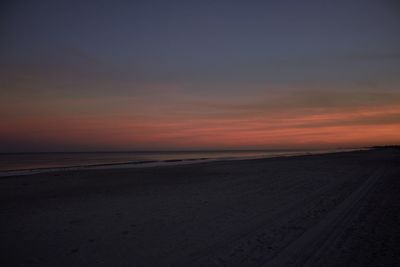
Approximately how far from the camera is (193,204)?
979 cm

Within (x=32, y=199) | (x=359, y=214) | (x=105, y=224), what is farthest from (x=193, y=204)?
(x=32, y=199)

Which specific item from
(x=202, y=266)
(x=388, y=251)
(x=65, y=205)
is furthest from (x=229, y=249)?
(x=65, y=205)

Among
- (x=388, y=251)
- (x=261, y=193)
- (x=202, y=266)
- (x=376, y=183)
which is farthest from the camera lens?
(x=376, y=183)

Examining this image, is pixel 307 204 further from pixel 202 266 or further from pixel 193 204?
pixel 202 266

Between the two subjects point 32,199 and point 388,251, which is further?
point 32,199

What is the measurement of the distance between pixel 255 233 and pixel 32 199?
9.82 meters

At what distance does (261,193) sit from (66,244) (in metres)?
7.79

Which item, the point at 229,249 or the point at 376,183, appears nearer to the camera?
the point at 229,249

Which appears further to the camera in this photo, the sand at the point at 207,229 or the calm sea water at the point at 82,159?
the calm sea water at the point at 82,159

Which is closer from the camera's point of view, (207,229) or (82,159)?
(207,229)

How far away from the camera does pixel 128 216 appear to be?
832 cm

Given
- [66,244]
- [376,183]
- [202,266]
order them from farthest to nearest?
[376,183], [66,244], [202,266]

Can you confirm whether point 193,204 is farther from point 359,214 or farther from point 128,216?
point 359,214

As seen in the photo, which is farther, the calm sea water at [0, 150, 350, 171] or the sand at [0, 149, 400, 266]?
the calm sea water at [0, 150, 350, 171]
